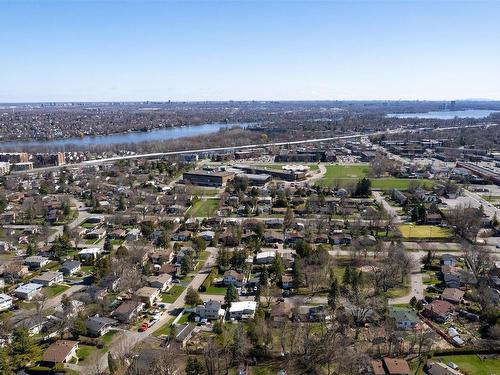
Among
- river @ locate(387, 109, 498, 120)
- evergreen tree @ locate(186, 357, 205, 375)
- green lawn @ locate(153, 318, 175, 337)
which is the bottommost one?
green lawn @ locate(153, 318, 175, 337)

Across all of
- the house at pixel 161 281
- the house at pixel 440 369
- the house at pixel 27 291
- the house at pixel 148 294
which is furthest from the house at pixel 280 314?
the house at pixel 27 291

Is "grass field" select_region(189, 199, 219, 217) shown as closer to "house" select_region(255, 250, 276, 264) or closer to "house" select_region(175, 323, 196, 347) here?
"house" select_region(255, 250, 276, 264)

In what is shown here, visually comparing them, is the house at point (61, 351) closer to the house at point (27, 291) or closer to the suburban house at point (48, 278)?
the house at point (27, 291)

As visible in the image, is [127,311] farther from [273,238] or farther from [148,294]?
[273,238]

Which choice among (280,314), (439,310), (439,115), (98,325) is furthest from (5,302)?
(439,115)

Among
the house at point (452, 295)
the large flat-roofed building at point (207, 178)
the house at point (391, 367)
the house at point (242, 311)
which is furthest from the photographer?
the large flat-roofed building at point (207, 178)

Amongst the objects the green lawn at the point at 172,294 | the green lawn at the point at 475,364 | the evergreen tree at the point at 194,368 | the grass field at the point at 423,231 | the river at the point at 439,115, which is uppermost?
the river at the point at 439,115

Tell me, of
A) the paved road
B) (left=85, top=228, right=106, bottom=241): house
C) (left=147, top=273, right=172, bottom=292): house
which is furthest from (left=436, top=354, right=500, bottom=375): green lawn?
(left=85, top=228, right=106, bottom=241): house
